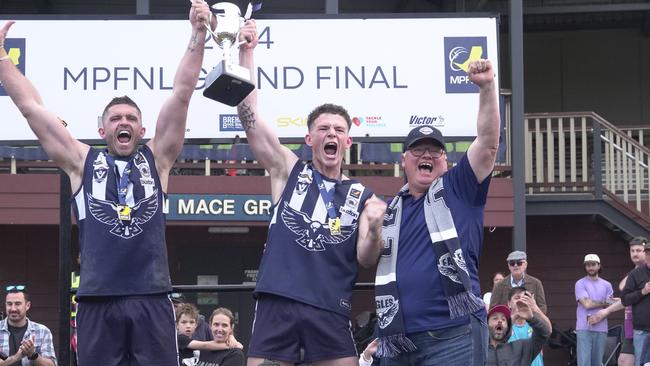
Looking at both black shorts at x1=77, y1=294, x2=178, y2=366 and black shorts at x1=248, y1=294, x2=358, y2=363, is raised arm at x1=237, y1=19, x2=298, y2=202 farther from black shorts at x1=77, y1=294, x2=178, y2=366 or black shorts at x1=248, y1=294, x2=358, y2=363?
black shorts at x1=77, y1=294, x2=178, y2=366

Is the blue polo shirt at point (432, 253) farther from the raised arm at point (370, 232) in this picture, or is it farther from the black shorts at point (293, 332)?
the black shorts at point (293, 332)

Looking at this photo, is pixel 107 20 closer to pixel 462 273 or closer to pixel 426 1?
pixel 426 1

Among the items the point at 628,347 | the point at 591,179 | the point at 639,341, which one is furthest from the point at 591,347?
the point at 591,179

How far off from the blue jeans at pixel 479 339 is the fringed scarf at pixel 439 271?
2.5 inches

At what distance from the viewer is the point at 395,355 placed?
4859mm

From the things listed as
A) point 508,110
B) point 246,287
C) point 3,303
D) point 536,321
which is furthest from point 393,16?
point 246,287

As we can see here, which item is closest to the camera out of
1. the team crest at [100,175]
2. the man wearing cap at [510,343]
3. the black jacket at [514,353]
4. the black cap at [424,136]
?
the black cap at [424,136]

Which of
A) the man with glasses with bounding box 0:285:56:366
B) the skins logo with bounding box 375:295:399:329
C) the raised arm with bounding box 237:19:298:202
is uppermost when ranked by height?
the raised arm with bounding box 237:19:298:202

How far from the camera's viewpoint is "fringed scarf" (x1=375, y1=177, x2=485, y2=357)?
4.70 meters

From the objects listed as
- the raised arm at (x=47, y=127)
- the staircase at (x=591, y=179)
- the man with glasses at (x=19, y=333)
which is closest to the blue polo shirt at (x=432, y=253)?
the raised arm at (x=47, y=127)

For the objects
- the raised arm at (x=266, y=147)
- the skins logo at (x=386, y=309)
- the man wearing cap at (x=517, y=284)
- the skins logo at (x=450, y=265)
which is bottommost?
the man wearing cap at (x=517, y=284)

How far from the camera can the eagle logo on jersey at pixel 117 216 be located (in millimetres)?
4922

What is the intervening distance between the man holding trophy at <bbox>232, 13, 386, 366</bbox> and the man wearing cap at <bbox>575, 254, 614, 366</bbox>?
8.72 metres

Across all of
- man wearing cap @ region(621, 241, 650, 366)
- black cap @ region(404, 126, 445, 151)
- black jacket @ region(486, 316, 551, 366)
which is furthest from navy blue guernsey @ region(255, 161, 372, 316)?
man wearing cap @ region(621, 241, 650, 366)
